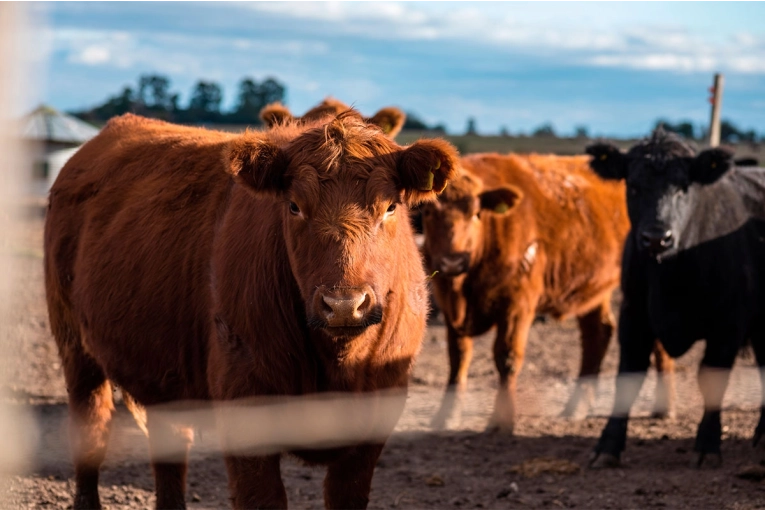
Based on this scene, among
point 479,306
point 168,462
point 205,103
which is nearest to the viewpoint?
point 168,462

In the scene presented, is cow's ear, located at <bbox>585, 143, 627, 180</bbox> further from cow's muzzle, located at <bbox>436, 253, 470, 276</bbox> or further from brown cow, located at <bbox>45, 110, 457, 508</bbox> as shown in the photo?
brown cow, located at <bbox>45, 110, 457, 508</bbox>

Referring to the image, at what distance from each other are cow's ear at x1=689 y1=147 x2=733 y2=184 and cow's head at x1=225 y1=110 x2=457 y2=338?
301cm

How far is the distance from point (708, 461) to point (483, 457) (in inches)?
54.2

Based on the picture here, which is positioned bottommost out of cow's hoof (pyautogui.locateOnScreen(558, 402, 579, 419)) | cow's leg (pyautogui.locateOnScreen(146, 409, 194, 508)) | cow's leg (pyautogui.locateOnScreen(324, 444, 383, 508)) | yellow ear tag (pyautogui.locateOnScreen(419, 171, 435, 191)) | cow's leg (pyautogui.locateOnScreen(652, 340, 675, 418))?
cow's hoof (pyautogui.locateOnScreen(558, 402, 579, 419))

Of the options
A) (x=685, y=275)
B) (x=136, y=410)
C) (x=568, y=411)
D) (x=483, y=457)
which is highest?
(x=685, y=275)

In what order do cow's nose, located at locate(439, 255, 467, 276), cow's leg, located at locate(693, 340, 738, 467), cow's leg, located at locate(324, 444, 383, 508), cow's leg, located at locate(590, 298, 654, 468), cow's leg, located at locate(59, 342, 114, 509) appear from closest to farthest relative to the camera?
cow's leg, located at locate(324, 444, 383, 508), cow's leg, located at locate(59, 342, 114, 509), cow's leg, located at locate(693, 340, 738, 467), cow's leg, located at locate(590, 298, 654, 468), cow's nose, located at locate(439, 255, 467, 276)

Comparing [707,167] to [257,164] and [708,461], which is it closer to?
[708,461]

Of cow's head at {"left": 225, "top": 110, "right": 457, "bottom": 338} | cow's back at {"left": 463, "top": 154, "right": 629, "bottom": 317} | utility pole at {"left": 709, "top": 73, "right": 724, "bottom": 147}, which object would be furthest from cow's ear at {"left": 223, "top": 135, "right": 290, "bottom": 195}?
utility pole at {"left": 709, "top": 73, "right": 724, "bottom": 147}

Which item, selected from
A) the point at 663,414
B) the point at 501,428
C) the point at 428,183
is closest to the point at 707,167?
the point at 663,414

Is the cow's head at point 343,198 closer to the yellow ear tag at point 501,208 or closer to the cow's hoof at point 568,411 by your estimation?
the yellow ear tag at point 501,208

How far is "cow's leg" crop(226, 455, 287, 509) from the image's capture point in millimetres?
3451

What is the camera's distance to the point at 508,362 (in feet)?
23.0

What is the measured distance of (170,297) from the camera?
400cm

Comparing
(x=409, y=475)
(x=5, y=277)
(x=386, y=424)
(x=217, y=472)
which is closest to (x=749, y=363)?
(x=409, y=475)
